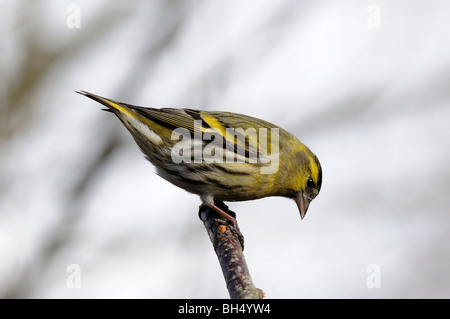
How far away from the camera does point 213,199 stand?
463cm

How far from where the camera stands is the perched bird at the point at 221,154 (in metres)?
4.48

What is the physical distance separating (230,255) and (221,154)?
1255 mm

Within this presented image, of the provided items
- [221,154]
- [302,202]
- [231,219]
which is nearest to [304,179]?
[302,202]

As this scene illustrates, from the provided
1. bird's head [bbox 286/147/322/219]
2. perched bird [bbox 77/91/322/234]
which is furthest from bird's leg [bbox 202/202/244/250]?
bird's head [bbox 286/147/322/219]

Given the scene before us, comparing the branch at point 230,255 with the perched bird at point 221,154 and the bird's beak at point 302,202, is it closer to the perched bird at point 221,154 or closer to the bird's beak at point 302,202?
the perched bird at point 221,154

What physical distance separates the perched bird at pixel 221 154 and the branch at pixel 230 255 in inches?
4.1

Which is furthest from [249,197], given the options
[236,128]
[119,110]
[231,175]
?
[119,110]

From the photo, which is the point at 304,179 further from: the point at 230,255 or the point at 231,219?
the point at 230,255

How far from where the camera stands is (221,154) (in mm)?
4645

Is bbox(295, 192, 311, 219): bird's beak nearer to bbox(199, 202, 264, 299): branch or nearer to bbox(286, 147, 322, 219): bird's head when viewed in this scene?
bbox(286, 147, 322, 219): bird's head

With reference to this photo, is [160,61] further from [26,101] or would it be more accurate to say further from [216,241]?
[216,241]

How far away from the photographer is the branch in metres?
3.07

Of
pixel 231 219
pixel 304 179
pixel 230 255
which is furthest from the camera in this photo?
pixel 304 179

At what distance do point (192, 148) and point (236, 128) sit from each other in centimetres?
41
